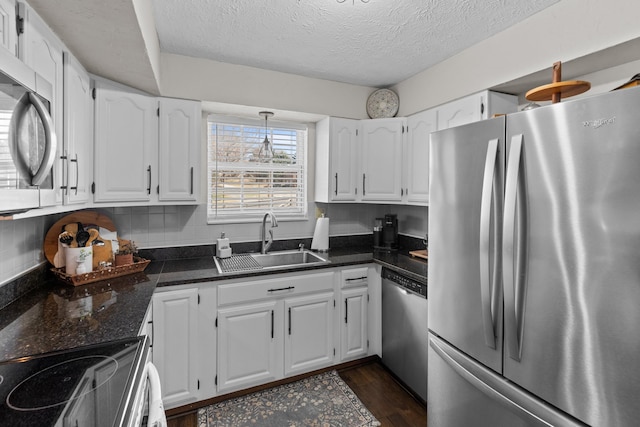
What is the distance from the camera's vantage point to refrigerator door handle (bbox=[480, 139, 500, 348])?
50.4 inches

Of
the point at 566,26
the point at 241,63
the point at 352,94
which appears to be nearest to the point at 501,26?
the point at 566,26

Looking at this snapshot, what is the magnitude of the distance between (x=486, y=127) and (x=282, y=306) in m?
1.68

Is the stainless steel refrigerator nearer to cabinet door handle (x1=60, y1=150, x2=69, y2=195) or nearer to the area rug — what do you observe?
the area rug

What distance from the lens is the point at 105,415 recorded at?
810 mm

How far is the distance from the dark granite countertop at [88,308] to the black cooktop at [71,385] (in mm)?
65

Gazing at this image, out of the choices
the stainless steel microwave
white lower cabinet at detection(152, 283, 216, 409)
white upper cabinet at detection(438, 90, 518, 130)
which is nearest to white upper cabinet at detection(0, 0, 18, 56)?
the stainless steel microwave

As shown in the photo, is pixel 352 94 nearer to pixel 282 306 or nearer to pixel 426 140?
pixel 426 140

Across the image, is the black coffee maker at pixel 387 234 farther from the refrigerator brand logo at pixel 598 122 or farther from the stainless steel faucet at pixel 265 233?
the refrigerator brand logo at pixel 598 122

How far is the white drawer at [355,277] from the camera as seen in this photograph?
8.29 ft

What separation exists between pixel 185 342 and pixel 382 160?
2.06 m

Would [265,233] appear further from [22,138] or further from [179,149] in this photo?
[22,138]

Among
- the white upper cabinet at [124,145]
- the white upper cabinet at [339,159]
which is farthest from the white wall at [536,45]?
the white upper cabinet at [124,145]

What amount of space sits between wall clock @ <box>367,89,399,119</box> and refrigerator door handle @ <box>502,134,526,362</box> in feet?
5.95

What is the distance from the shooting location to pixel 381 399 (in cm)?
223
